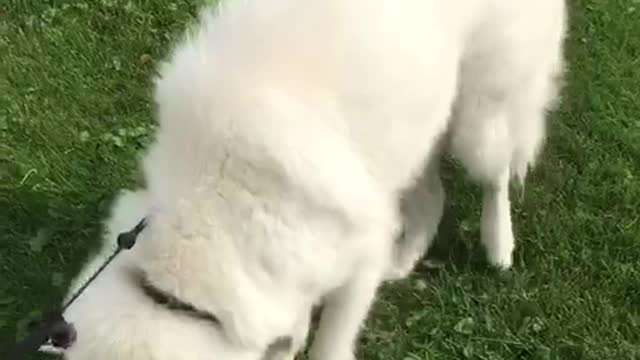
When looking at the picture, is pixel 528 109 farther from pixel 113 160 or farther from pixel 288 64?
pixel 113 160

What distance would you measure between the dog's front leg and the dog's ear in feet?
1.08

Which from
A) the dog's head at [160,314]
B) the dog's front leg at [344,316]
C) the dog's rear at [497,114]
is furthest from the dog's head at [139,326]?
the dog's rear at [497,114]

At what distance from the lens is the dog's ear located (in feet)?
9.13

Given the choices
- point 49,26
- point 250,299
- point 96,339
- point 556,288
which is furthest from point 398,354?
point 49,26

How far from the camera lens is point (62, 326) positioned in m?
2.54

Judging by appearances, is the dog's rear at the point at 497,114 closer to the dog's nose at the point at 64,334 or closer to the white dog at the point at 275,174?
the white dog at the point at 275,174

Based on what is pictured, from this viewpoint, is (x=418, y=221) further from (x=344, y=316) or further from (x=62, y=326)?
(x=62, y=326)

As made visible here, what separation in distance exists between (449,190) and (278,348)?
5.31 feet

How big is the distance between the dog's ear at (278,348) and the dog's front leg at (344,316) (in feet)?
1.08

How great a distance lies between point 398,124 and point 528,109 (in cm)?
83

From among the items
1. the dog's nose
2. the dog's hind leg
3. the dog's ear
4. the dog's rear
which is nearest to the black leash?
the dog's nose

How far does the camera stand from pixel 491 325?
12.5ft

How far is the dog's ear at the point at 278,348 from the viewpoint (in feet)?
9.13

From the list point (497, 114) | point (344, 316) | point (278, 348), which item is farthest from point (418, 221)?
point (278, 348)
